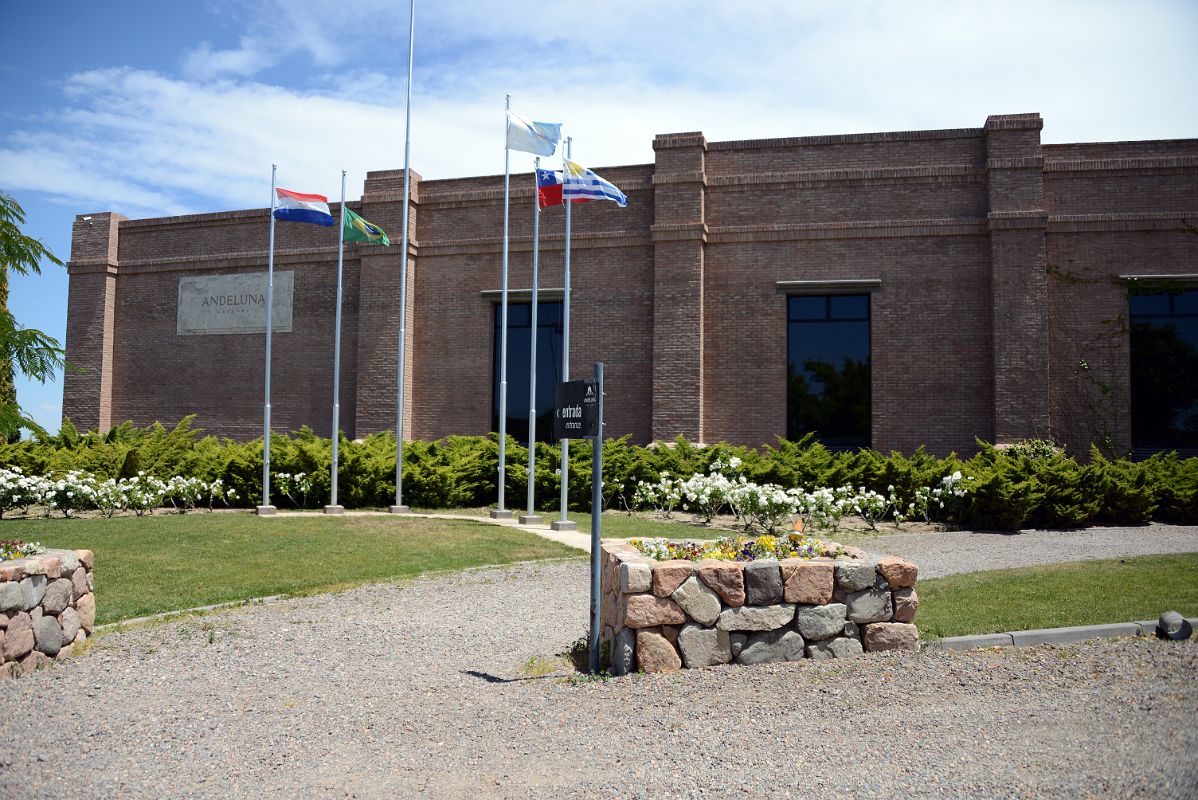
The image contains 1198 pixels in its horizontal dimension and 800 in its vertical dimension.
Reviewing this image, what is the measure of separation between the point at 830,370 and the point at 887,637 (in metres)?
14.8

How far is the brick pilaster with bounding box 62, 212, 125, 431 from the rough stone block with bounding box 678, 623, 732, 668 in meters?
23.8

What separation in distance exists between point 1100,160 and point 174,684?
66.9ft

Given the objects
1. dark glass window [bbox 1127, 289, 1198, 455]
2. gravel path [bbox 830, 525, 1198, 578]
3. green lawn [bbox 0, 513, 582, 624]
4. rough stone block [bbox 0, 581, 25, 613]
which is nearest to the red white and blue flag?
green lawn [bbox 0, 513, 582, 624]

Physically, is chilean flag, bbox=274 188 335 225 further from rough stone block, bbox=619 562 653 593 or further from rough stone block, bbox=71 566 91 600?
rough stone block, bbox=619 562 653 593

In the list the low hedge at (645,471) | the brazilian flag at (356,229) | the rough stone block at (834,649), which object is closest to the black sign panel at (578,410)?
the rough stone block at (834,649)

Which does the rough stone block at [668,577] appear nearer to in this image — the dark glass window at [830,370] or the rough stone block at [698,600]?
the rough stone block at [698,600]

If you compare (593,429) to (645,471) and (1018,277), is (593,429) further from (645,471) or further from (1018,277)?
(1018,277)

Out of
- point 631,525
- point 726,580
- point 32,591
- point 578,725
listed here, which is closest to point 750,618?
point 726,580

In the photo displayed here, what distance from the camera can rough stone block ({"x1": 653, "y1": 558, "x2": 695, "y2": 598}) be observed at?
639 cm

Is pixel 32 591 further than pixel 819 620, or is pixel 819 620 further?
pixel 32 591

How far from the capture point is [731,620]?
6.52 m

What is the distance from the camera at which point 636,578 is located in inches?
252

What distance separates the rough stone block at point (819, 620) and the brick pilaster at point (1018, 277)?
14.3 meters

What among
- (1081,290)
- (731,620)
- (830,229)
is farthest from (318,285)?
(731,620)
